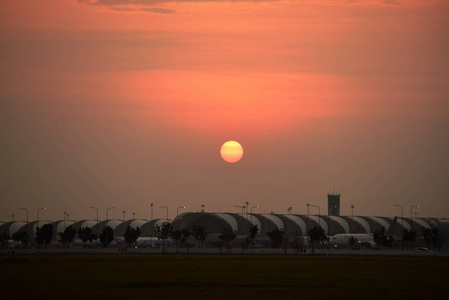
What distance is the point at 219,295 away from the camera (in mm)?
48906

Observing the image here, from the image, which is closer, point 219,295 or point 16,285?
point 219,295

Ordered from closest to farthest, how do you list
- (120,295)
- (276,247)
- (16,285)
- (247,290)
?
1. (120,295)
2. (247,290)
3. (16,285)
4. (276,247)

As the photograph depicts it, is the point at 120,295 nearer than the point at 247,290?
Yes

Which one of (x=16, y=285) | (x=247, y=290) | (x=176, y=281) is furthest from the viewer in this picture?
(x=176, y=281)

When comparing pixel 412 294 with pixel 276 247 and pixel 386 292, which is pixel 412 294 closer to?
pixel 386 292

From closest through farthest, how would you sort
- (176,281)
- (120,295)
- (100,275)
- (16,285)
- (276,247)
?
(120,295)
(16,285)
(176,281)
(100,275)
(276,247)

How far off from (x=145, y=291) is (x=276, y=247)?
146 m

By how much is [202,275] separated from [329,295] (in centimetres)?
2126

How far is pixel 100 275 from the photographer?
6806 centimetres

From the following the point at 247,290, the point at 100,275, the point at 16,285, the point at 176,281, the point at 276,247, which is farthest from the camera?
the point at 276,247

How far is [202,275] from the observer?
68.8m

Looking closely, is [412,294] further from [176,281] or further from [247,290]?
[176,281]

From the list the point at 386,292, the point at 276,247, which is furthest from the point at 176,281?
the point at 276,247

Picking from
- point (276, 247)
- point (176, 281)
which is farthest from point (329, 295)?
point (276, 247)
